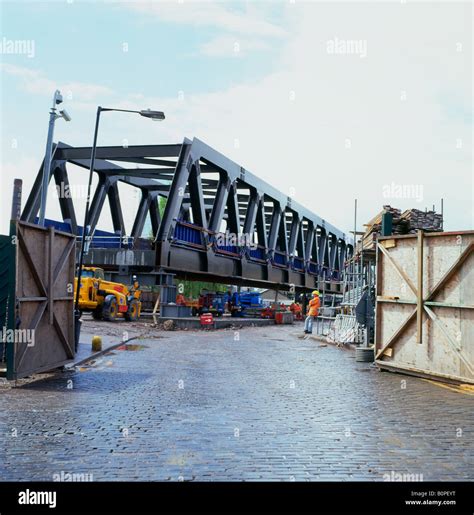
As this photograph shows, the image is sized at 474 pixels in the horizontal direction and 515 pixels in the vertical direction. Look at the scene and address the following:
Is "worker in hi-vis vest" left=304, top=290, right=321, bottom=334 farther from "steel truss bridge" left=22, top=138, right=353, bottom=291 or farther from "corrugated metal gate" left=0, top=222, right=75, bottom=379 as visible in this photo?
"corrugated metal gate" left=0, top=222, right=75, bottom=379

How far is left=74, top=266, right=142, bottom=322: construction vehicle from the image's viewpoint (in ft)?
92.8

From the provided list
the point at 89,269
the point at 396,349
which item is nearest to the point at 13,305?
the point at 396,349

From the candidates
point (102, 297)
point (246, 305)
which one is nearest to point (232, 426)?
point (102, 297)

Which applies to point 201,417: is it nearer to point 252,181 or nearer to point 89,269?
point 89,269

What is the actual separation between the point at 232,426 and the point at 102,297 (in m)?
22.6

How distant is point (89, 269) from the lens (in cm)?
2881

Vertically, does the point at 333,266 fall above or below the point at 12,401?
above

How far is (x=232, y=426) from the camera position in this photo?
24.9 ft

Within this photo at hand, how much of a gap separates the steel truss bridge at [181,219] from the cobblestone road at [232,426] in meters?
15.5

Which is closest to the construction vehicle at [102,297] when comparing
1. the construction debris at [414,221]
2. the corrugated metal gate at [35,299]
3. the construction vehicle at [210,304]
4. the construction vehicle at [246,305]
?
the construction vehicle at [210,304]

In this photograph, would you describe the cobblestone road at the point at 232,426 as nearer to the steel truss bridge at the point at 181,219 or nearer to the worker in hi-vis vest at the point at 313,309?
the worker in hi-vis vest at the point at 313,309

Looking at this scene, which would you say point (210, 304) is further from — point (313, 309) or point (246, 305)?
point (313, 309)

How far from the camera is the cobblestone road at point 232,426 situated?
19.0 ft
